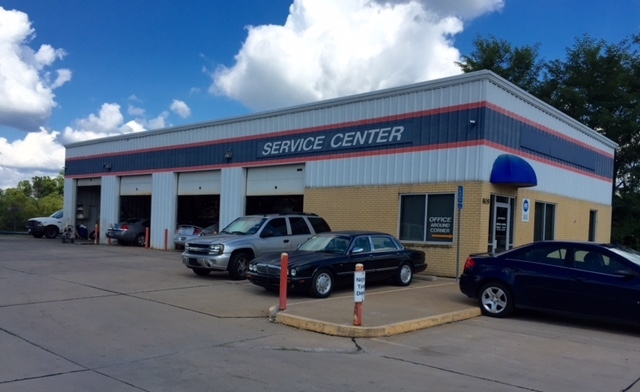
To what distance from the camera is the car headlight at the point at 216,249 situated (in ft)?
47.9

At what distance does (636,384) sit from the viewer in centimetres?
645

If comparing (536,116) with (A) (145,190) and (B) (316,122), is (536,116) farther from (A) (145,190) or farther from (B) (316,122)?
(A) (145,190)

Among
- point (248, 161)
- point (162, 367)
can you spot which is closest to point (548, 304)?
point (162, 367)

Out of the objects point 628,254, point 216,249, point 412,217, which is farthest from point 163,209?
point 628,254

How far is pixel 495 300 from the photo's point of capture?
416 inches

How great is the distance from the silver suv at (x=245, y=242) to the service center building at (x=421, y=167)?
3239 millimetres

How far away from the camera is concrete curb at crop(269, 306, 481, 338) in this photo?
28.1 feet

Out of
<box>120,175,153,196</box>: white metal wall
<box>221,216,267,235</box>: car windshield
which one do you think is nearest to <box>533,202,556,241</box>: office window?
<box>221,216,267,235</box>: car windshield

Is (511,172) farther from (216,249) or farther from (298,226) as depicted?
(216,249)

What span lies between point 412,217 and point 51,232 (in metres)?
26.6

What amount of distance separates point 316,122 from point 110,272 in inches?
358

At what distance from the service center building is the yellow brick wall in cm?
4

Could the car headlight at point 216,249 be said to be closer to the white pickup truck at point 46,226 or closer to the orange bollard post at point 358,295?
the orange bollard post at point 358,295

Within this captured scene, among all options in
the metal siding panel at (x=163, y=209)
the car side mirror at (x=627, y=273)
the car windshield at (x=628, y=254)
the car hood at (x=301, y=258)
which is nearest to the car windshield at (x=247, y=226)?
the car hood at (x=301, y=258)
